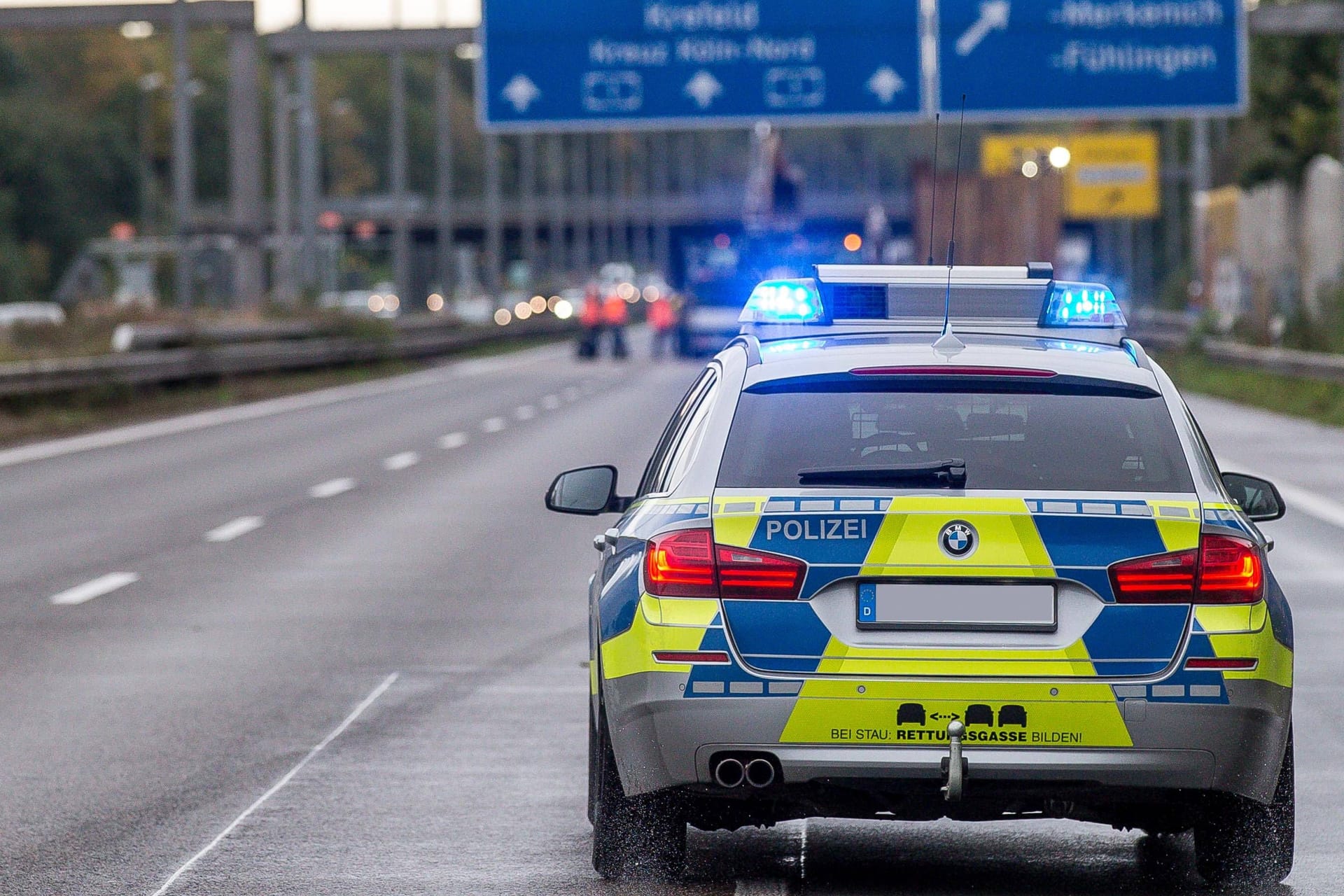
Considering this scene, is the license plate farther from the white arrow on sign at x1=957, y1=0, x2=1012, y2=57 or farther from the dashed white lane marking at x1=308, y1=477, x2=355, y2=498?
the white arrow on sign at x1=957, y1=0, x2=1012, y2=57

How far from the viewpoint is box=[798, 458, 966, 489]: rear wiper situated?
596 centimetres

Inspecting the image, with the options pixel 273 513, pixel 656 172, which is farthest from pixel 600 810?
pixel 656 172

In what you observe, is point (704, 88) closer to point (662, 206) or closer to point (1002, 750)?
point (1002, 750)

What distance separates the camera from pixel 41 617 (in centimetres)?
1223

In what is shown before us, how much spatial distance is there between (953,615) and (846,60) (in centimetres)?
3623

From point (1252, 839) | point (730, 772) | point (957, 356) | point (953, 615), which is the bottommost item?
point (1252, 839)

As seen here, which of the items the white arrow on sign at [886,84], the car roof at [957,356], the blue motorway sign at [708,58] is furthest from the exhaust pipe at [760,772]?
the white arrow on sign at [886,84]

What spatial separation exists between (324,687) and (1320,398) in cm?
2296

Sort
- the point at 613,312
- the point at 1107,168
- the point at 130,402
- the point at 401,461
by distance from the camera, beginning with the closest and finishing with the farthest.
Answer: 1. the point at 401,461
2. the point at 130,402
3. the point at 613,312
4. the point at 1107,168

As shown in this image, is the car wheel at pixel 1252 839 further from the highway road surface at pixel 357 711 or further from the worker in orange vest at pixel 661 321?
the worker in orange vest at pixel 661 321

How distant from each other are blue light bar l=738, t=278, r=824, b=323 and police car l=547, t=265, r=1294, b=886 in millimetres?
619

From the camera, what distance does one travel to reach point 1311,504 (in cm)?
1833

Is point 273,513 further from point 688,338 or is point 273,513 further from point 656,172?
point 656,172

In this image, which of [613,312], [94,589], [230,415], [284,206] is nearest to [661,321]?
[613,312]
